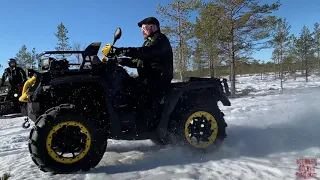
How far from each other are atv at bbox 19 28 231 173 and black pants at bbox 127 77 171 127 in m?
0.10

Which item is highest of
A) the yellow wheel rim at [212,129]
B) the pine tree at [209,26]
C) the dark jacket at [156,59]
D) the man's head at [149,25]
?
the pine tree at [209,26]

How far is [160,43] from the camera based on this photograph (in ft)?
14.6

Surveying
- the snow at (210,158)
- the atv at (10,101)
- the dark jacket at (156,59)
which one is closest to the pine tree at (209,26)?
the atv at (10,101)

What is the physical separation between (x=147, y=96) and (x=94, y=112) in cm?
98

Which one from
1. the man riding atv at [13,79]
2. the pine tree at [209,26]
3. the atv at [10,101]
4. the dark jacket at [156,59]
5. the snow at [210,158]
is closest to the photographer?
the snow at [210,158]

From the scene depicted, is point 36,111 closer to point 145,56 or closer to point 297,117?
point 145,56

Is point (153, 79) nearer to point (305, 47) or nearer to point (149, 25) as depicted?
point (149, 25)

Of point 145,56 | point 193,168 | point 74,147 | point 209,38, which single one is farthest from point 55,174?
point 209,38

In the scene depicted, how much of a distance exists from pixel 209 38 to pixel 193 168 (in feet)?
72.3

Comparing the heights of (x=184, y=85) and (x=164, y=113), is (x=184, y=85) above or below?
above

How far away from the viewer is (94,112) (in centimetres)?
397

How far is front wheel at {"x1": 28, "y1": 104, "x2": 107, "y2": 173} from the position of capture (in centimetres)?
349
